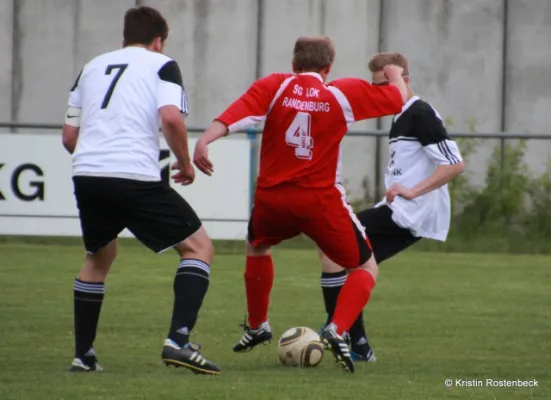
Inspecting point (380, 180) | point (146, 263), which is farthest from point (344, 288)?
point (380, 180)

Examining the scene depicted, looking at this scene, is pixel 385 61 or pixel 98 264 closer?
pixel 98 264

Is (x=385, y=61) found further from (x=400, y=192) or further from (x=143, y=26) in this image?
(x=143, y=26)

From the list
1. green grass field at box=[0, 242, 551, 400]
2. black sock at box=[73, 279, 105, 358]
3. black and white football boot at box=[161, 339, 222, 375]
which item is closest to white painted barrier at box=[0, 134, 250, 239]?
green grass field at box=[0, 242, 551, 400]

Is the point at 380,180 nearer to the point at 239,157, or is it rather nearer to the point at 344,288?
the point at 239,157

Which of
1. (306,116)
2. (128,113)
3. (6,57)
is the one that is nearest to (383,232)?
(306,116)

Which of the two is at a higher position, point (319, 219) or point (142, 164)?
point (142, 164)

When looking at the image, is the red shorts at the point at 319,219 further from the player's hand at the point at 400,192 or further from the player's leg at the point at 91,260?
the player's leg at the point at 91,260

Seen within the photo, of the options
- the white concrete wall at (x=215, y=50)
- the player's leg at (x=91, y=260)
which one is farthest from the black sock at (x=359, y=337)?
the white concrete wall at (x=215, y=50)

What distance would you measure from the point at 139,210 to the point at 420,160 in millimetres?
1949

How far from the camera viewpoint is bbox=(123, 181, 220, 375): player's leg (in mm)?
6254

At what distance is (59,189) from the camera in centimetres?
1418

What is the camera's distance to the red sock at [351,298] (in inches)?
263

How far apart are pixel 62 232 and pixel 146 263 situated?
1.37 metres

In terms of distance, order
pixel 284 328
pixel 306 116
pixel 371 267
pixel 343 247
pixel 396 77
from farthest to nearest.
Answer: pixel 284 328 < pixel 396 77 < pixel 371 267 < pixel 343 247 < pixel 306 116
